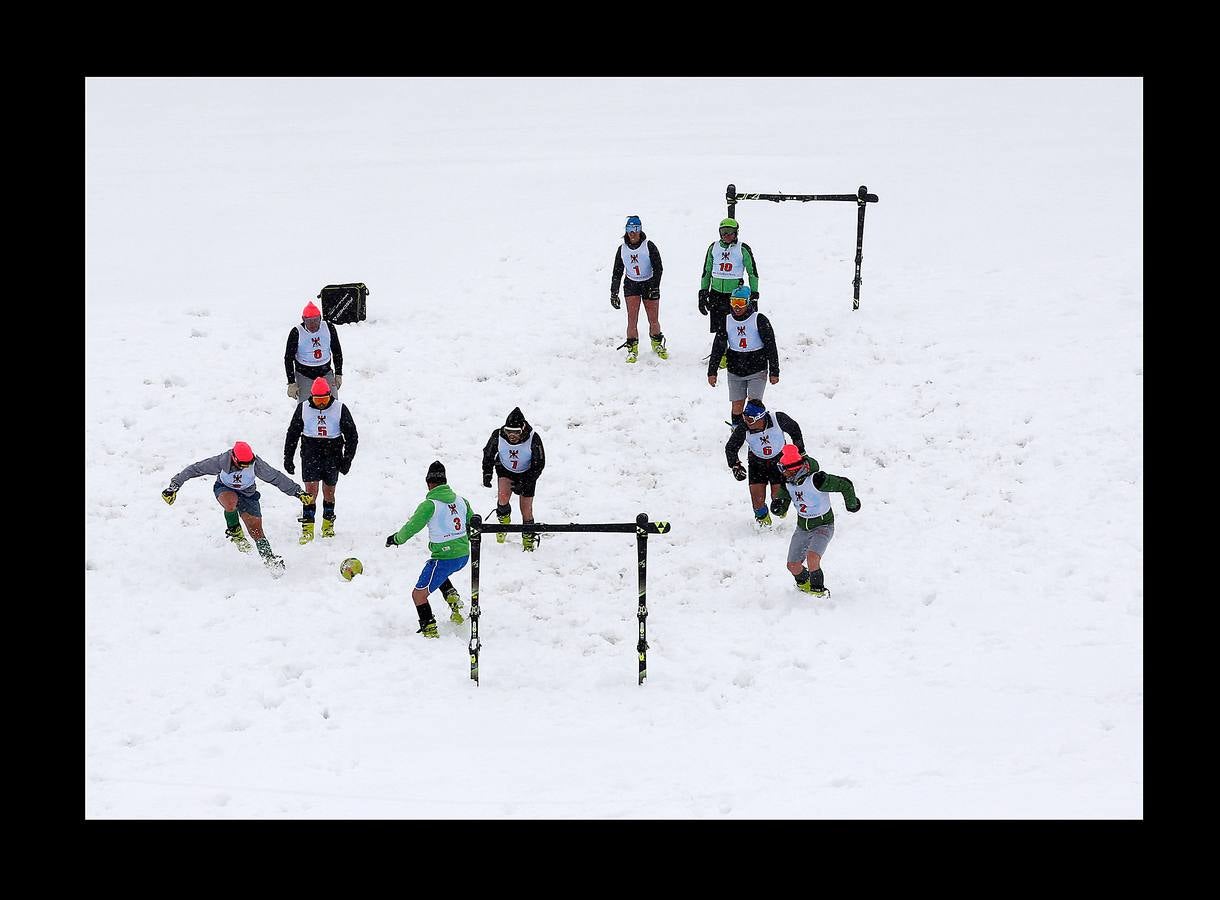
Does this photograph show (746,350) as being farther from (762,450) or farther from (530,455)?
(530,455)

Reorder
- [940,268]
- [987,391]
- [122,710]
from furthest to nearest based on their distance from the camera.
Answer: [940,268] → [987,391] → [122,710]

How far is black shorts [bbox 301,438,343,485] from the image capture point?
16.0m

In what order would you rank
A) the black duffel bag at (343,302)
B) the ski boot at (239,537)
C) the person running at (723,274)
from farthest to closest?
1. the black duffel bag at (343,302)
2. the person running at (723,274)
3. the ski boot at (239,537)

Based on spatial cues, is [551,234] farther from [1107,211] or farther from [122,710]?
[122,710]

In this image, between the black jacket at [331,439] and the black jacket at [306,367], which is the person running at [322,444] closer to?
the black jacket at [331,439]

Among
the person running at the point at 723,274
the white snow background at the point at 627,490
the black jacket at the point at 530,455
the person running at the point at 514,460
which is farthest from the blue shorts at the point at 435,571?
the person running at the point at 723,274

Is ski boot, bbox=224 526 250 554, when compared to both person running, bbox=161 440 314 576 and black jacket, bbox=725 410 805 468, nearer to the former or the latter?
person running, bbox=161 440 314 576

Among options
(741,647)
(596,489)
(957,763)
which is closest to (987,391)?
(596,489)

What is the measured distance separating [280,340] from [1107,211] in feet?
46.9

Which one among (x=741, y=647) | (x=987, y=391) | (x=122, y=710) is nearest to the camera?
(x=122, y=710)

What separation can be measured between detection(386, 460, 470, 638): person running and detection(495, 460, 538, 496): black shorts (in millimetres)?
1676

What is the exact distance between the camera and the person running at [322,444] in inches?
Result: 623

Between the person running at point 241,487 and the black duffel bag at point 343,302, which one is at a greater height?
the black duffel bag at point 343,302

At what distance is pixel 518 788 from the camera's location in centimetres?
1184
